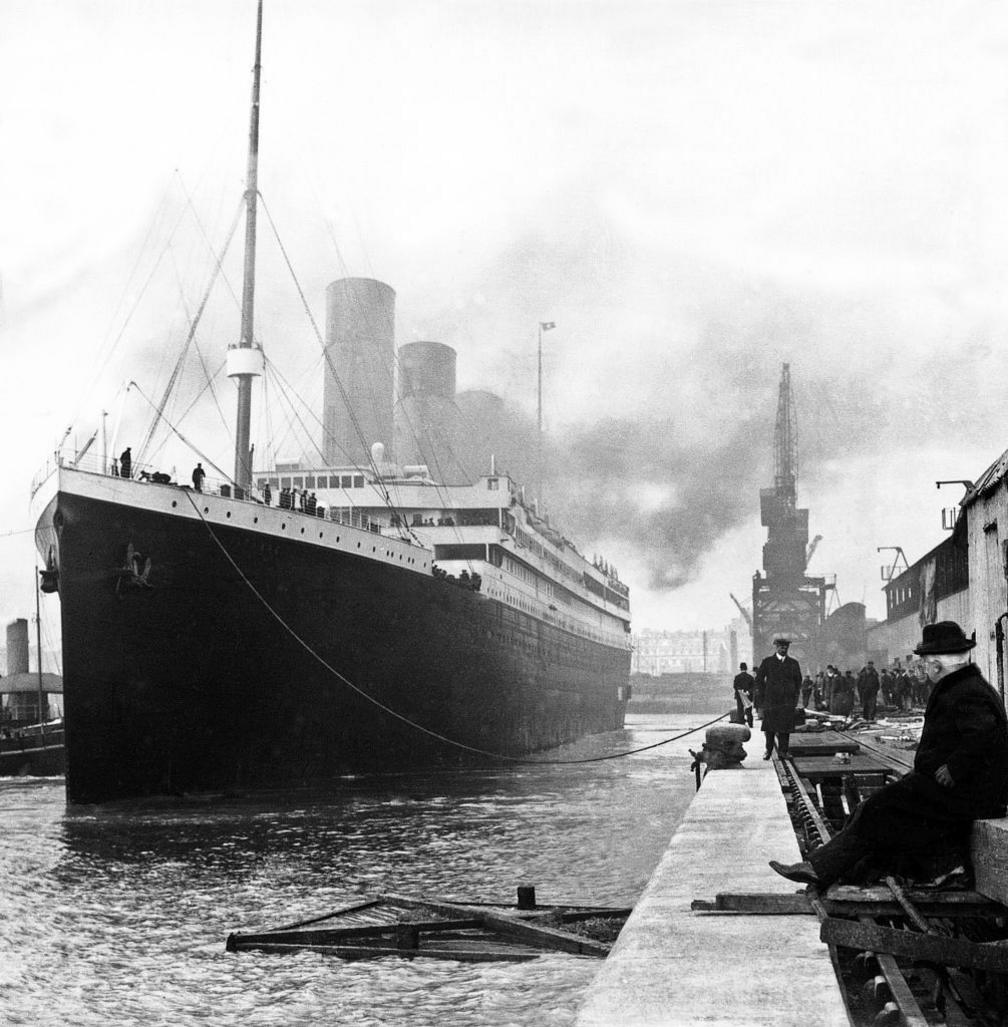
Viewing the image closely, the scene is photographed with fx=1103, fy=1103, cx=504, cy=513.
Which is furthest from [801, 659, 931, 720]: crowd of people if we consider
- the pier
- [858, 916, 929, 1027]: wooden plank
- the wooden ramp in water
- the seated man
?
[858, 916, 929, 1027]: wooden plank

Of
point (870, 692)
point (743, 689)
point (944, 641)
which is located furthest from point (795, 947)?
point (870, 692)

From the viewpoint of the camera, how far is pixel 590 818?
17141 millimetres

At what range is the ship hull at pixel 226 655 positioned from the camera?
59.9 ft

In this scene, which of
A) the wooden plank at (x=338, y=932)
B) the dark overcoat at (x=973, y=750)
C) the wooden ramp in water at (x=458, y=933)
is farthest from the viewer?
the wooden plank at (x=338, y=932)

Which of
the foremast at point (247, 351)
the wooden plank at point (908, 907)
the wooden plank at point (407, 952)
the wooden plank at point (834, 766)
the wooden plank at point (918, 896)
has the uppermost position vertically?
the foremast at point (247, 351)

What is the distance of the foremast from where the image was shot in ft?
73.9

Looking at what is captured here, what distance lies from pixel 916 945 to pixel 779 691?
9038 millimetres

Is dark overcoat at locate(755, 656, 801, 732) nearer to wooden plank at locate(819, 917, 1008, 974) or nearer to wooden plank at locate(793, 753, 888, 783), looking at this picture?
wooden plank at locate(793, 753, 888, 783)

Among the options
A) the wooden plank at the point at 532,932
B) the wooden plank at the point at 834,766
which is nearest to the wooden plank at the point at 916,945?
the wooden plank at the point at 532,932

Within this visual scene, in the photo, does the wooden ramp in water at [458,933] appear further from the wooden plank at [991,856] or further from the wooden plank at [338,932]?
the wooden plank at [991,856]

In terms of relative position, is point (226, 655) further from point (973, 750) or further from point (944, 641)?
point (973, 750)

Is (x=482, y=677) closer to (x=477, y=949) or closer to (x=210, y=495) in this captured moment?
(x=210, y=495)

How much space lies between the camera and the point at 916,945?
385 cm

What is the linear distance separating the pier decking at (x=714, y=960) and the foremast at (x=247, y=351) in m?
17.0
